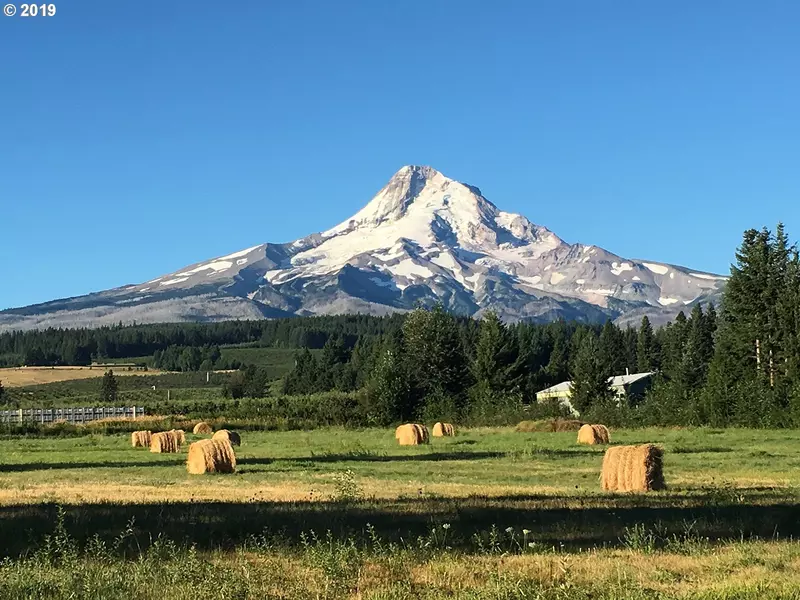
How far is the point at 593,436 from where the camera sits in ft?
156

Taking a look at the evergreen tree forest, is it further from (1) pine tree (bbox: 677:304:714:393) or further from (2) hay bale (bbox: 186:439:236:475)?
(2) hay bale (bbox: 186:439:236:475)

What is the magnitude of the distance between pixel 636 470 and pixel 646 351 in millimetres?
159820

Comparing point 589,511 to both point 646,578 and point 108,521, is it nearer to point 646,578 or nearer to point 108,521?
point 646,578

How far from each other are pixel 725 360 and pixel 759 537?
2630 inches

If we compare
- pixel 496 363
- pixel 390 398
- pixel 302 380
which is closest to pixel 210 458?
pixel 390 398

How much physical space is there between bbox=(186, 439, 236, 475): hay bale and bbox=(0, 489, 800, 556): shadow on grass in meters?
11.1

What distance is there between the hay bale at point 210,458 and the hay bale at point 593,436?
854 inches

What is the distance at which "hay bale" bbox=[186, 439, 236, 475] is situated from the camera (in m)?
30.0

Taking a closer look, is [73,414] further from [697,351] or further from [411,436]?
[697,351]

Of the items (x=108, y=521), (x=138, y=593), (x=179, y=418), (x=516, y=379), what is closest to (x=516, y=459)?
(x=108, y=521)

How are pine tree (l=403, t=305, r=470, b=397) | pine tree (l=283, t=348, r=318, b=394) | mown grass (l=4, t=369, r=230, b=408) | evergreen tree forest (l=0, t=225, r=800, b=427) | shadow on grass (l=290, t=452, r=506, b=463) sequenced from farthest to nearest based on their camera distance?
pine tree (l=283, t=348, r=318, b=394) → mown grass (l=4, t=369, r=230, b=408) → pine tree (l=403, t=305, r=470, b=397) → evergreen tree forest (l=0, t=225, r=800, b=427) → shadow on grass (l=290, t=452, r=506, b=463)

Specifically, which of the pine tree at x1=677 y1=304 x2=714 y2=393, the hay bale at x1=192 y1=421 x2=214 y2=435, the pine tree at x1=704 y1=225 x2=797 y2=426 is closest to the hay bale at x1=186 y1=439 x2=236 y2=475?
the hay bale at x1=192 y1=421 x2=214 y2=435

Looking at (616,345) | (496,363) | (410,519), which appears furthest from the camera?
(616,345)

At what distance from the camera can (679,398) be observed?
7112 centimetres
